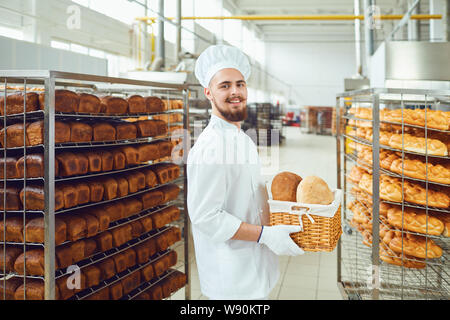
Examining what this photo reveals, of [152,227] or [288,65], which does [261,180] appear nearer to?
[152,227]

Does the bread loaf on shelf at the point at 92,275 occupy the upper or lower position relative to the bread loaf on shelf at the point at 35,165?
lower

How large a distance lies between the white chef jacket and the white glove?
11 centimetres

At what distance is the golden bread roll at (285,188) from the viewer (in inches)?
58.7

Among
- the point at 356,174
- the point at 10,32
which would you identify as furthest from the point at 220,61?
the point at 10,32

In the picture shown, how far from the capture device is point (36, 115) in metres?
1.92

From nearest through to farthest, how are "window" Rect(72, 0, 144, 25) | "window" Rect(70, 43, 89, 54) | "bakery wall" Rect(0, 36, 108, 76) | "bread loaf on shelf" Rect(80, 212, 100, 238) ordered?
"bread loaf on shelf" Rect(80, 212, 100, 238) → "bakery wall" Rect(0, 36, 108, 76) → "window" Rect(70, 43, 89, 54) → "window" Rect(72, 0, 144, 25)

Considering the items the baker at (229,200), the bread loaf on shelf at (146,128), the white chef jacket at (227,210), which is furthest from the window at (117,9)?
the white chef jacket at (227,210)

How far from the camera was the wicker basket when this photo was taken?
1.34 metres

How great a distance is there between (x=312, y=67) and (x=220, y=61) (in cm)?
2178

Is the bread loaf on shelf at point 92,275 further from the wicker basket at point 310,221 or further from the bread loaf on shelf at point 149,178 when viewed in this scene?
the wicker basket at point 310,221

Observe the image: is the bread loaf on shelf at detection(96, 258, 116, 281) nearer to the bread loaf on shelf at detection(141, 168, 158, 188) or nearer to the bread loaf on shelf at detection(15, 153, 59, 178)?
the bread loaf on shelf at detection(141, 168, 158, 188)

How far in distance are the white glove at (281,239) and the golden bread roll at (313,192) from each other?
0.12 metres

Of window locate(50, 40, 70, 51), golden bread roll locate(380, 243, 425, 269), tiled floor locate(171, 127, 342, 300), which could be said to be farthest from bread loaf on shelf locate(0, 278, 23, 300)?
window locate(50, 40, 70, 51)

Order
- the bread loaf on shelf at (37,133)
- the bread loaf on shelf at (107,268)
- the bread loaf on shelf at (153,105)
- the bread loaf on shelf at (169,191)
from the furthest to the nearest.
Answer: the bread loaf on shelf at (169,191)
the bread loaf on shelf at (153,105)
the bread loaf on shelf at (107,268)
the bread loaf on shelf at (37,133)
